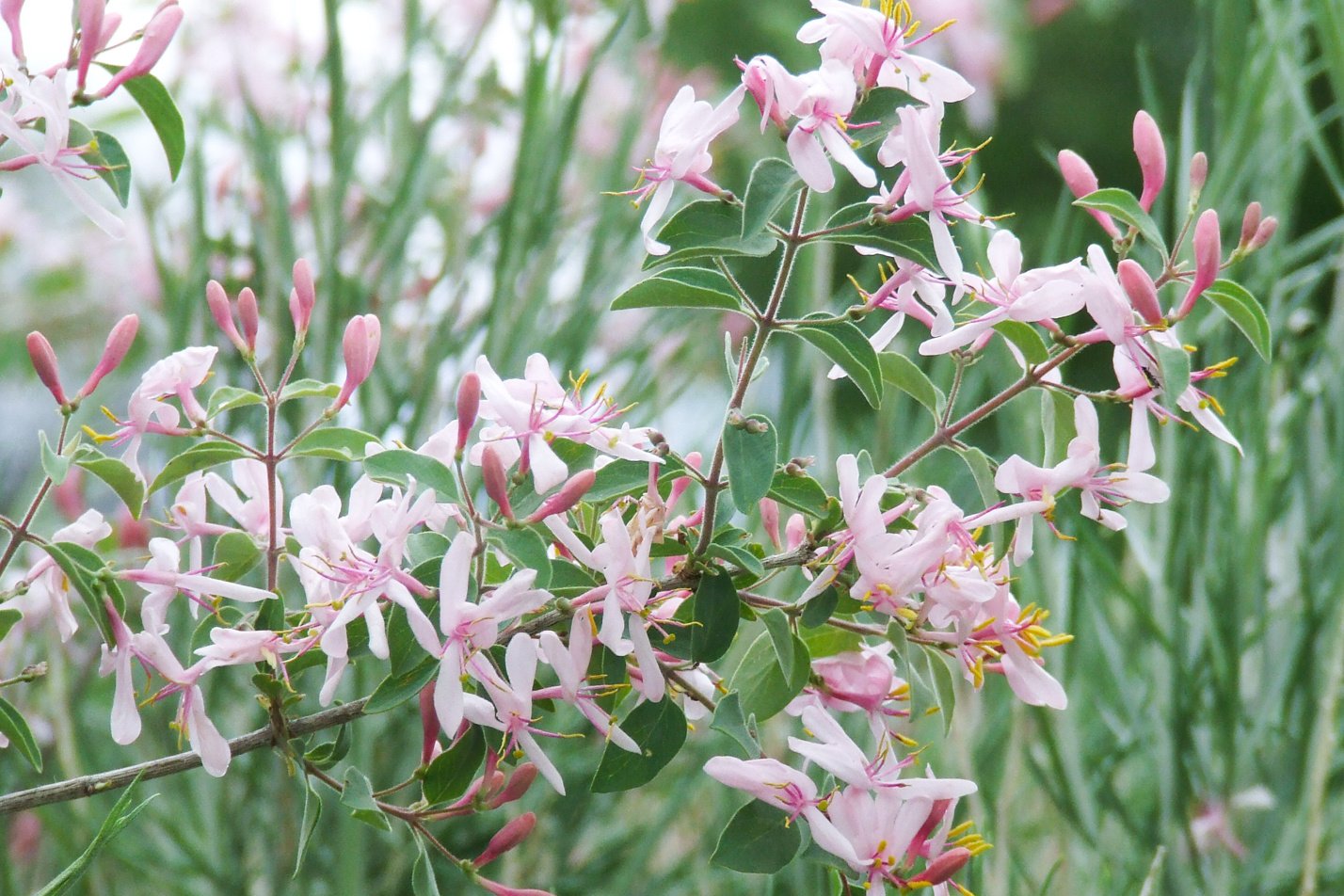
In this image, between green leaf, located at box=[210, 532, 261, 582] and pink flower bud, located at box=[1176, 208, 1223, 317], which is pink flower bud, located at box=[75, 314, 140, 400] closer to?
green leaf, located at box=[210, 532, 261, 582]

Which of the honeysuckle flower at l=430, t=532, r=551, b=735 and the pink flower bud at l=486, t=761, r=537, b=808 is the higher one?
the honeysuckle flower at l=430, t=532, r=551, b=735

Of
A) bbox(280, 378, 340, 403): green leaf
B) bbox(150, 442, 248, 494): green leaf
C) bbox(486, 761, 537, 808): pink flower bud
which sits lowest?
bbox(486, 761, 537, 808): pink flower bud

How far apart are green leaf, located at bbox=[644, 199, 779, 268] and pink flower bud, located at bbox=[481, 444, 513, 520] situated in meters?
0.07

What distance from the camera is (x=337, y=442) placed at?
40 centimetres

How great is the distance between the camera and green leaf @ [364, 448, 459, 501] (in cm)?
34

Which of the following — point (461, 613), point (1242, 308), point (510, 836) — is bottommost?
point (510, 836)

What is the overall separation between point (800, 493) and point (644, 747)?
0.09 metres

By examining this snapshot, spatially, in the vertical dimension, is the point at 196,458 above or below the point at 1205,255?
below

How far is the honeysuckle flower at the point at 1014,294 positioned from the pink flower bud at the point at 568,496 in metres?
0.10

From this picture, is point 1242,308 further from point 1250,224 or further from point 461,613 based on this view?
point 461,613

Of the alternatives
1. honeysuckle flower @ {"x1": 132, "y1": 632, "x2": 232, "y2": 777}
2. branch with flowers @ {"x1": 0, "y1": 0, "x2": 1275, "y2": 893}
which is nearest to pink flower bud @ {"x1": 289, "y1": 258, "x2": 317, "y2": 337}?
branch with flowers @ {"x1": 0, "y1": 0, "x2": 1275, "y2": 893}

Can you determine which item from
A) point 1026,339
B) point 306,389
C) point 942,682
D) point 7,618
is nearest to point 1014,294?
point 1026,339

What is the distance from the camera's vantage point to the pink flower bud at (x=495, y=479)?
34cm

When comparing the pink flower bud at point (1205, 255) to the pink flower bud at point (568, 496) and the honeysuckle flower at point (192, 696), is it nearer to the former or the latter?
the pink flower bud at point (568, 496)
